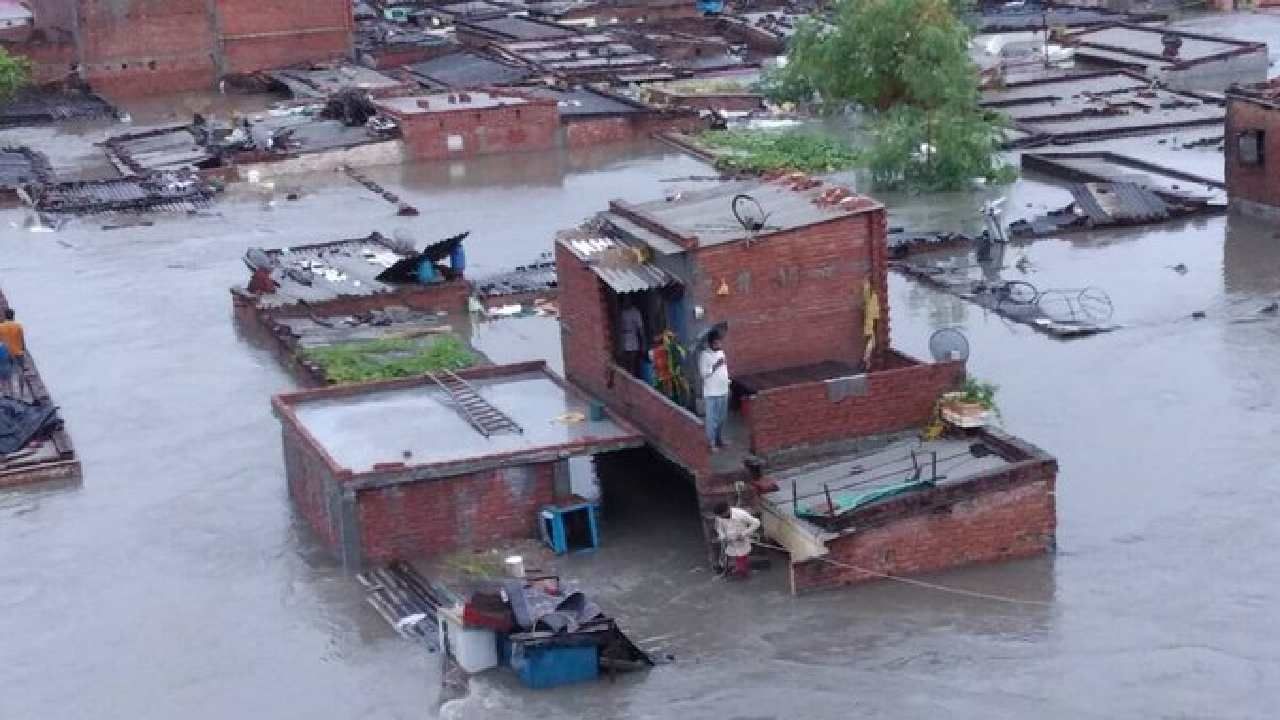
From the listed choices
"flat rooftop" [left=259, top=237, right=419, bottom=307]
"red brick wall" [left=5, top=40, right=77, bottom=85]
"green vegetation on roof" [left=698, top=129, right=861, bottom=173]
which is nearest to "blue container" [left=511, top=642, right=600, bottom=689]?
"flat rooftop" [left=259, top=237, right=419, bottom=307]

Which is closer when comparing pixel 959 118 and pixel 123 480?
pixel 123 480

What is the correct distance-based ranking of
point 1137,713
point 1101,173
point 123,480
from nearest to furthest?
point 1137,713 → point 123,480 → point 1101,173

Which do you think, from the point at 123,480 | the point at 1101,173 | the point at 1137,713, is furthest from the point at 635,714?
the point at 1101,173

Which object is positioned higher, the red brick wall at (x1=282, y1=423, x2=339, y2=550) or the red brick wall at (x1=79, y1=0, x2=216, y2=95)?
the red brick wall at (x1=79, y1=0, x2=216, y2=95)

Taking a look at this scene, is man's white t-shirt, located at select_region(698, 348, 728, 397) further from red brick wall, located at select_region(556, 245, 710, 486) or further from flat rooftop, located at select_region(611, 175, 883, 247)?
flat rooftop, located at select_region(611, 175, 883, 247)

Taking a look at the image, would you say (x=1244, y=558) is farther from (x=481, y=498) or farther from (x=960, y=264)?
(x=960, y=264)

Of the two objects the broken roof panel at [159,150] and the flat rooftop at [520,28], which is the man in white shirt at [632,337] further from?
the flat rooftop at [520,28]

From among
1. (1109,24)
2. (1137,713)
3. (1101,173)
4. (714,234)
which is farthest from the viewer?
(1109,24)

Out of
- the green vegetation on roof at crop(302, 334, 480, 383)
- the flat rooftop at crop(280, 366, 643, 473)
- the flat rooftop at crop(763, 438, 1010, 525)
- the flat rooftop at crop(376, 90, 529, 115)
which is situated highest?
the flat rooftop at crop(376, 90, 529, 115)
